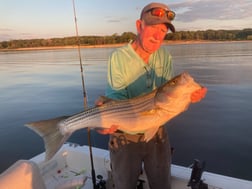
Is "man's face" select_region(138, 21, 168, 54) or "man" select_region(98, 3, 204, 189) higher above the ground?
"man's face" select_region(138, 21, 168, 54)

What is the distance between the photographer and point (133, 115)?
8.95 feet

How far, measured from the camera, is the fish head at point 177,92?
8.21 ft

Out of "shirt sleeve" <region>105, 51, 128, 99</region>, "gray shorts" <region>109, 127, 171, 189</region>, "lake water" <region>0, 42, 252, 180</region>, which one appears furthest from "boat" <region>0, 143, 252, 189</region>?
"lake water" <region>0, 42, 252, 180</region>

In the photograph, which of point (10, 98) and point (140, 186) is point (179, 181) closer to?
point (140, 186)

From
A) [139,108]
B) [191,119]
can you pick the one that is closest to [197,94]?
[139,108]

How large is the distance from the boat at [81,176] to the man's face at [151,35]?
1519 millimetres

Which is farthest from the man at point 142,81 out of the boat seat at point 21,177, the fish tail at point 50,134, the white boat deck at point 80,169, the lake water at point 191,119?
the lake water at point 191,119

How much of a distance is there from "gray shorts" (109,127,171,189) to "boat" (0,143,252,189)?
0.42 meters

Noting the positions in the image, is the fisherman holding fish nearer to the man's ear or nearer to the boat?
the man's ear

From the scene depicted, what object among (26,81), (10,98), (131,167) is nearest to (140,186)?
(131,167)

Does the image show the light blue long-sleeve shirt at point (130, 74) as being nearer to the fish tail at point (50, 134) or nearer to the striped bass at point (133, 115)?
the striped bass at point (133, 115)

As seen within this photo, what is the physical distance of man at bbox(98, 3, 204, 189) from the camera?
9.69 feet

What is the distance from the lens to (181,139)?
893 centimetres

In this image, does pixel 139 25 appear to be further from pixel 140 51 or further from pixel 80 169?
pixel 80 169
